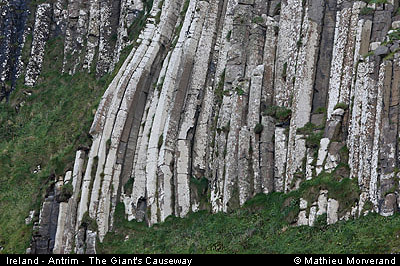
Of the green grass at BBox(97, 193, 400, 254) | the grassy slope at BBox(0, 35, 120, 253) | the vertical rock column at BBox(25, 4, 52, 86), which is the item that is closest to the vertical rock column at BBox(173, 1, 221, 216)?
the green grass at BBox(97, 193, 400, 254)

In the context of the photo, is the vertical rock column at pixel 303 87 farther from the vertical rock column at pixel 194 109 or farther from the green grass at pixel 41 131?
the green grass at pixel 41 131

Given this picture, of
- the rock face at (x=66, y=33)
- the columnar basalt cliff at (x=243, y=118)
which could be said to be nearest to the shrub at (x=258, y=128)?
the columnar basalt cliff at (x=243, y=118)

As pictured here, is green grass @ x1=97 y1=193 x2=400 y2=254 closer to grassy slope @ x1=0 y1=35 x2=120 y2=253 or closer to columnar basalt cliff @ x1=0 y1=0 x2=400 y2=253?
columnar basalt cliff @ x1=0 y1=0 x2=400 y2=253

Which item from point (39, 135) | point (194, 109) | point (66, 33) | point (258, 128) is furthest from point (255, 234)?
point (66, 33)

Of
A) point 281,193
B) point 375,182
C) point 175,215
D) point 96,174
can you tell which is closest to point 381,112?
point 375,182

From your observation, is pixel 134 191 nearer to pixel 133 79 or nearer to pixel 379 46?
pixel 133 79
